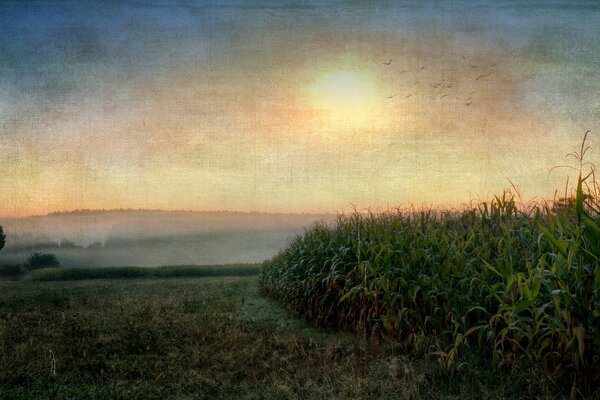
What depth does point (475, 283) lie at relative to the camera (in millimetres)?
5172

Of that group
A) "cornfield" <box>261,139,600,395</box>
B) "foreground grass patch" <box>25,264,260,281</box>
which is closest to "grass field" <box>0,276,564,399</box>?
"cornfield" <box>261,139,600,395</box>

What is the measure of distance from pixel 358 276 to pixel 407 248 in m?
0.71

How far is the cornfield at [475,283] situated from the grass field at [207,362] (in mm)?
303

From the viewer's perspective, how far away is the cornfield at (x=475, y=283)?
3.62 m

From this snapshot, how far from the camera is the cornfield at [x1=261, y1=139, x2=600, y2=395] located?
142 inches

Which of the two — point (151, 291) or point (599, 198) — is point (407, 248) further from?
point (151, 291)

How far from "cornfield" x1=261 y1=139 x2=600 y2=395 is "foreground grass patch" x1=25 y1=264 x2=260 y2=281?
23.8 ft

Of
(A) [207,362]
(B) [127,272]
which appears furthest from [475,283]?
(B) [127,272]

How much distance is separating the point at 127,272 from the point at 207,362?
10258mm

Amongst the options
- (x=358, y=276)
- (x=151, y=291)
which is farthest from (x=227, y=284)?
(x=358, y=276)

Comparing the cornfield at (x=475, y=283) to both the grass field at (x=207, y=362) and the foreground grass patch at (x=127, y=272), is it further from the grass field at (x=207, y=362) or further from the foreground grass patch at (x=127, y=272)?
the foreground grass patch at (x=127, y=272)

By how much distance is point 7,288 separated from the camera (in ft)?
33.6

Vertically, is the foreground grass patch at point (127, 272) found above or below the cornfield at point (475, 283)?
below

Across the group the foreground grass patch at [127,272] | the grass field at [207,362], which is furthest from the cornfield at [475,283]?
the foreground grass patch at [127,272]
